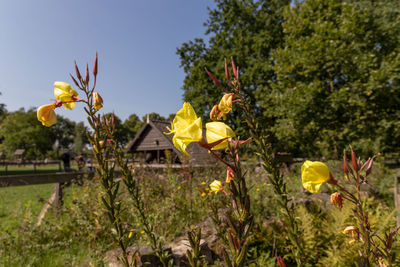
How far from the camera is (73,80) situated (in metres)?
1.09

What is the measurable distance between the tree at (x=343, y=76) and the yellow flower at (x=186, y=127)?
794cm

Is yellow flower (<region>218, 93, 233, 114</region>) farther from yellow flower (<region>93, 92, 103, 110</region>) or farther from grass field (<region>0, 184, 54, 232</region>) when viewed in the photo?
grass field (<region>0, 184, 54, 232</region>)

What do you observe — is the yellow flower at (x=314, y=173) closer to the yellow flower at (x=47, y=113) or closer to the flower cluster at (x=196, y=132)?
the flower cluster at (x=196, y=132)

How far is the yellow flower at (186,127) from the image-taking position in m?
0.63

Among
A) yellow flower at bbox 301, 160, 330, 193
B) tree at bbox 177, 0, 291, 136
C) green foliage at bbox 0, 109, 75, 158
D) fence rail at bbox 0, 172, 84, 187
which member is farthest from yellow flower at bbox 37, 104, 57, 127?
green foliage at bbox 0, 109, 75, 158

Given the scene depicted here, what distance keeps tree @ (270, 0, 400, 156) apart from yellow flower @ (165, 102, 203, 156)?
26.0 feet

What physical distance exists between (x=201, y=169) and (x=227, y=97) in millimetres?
5196

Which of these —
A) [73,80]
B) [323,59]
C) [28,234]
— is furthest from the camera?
[323,59]

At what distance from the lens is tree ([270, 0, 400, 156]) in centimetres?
714

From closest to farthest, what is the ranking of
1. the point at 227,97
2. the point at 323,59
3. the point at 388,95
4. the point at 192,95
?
1. the point at 227,97
2. the point at 388,95
3. the point at 323,59
4. the point at 192,95

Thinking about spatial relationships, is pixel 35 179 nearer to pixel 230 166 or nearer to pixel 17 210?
pixel 17 210

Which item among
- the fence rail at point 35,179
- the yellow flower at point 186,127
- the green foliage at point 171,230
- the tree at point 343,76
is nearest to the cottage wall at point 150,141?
the tree at point 343,76

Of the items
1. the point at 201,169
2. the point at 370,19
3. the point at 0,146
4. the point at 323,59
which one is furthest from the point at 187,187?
the point at 0,146

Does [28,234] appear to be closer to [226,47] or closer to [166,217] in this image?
[166,217]
